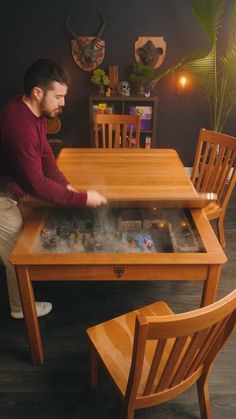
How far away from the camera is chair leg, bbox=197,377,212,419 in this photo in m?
1.34

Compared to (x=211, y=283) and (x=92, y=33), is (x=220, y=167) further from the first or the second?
(x=92, y=33)

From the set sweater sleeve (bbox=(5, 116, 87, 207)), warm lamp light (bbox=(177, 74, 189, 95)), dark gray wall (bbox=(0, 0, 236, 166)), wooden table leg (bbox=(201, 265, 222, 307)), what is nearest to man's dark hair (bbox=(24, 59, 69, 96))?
sweater sleeve (bbox=(5, 116, 87, 207))

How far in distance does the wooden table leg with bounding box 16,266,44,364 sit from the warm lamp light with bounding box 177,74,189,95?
9.65 feet

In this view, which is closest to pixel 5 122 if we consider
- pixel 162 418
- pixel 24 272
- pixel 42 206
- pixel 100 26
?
pixel 42 206

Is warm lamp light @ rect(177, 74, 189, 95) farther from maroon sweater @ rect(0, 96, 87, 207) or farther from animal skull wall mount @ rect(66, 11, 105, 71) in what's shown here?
maroon sweater @ rect(0, 96, 87, 207)

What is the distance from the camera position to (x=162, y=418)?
146 centimetres

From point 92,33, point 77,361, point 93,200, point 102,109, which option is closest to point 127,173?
point 93,200

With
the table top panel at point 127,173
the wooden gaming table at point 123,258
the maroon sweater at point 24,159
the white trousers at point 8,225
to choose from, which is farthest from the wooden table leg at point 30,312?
the table top panel at point 127,173

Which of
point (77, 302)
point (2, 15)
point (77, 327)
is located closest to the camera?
point (77, 327)

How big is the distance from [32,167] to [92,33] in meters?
2.55

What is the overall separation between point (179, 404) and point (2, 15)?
3.79 m

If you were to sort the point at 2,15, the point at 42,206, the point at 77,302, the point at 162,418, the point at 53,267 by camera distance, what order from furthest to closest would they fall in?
1. the point at 2,15
2. the point at 77,302
3. the point at 42,206
4. the point at 162,418
5. the point at 53,267

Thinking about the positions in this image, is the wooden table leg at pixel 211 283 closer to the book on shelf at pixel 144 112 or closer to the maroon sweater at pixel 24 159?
the maroon sweater at pixel 24 159

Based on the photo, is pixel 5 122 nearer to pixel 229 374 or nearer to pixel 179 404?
pixel 179 404
